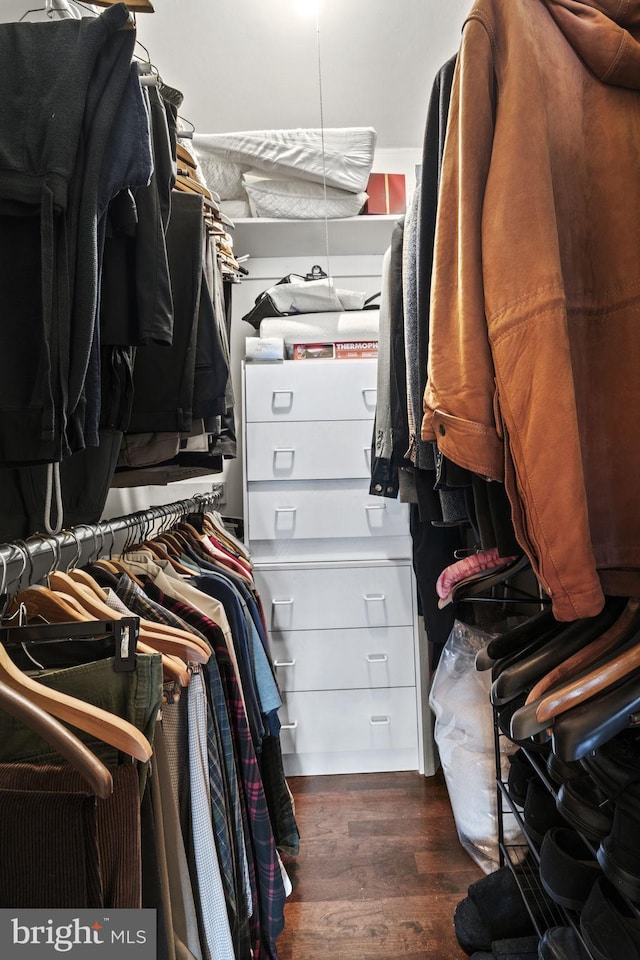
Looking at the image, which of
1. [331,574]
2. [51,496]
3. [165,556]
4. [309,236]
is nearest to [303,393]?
[331,574]

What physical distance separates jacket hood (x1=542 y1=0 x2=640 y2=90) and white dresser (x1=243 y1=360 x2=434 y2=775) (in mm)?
1481

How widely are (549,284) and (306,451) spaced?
1602 millimetres

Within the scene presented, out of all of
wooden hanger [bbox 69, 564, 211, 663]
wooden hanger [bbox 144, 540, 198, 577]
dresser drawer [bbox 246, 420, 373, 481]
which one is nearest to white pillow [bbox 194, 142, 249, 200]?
dresser drawer [bbox 246, 420, 373, 481]

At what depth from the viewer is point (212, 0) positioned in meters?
1.75

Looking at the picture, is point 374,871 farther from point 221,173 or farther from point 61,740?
point 221,173

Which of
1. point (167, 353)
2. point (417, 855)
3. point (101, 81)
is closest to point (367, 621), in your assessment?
point (417, 855)

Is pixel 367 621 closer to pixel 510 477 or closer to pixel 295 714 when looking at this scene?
pixel 295 714

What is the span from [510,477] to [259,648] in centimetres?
89

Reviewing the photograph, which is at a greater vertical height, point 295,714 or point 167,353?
point 167,353

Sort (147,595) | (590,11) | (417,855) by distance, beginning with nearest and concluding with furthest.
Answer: (590,11)
(147,595)
(417,855)

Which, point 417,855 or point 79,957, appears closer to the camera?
point 79,957

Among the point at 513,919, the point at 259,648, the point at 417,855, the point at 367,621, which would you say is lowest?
the point at 417,855

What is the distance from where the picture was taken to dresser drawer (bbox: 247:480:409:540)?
2.18m

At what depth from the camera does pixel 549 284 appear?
1.98ft
